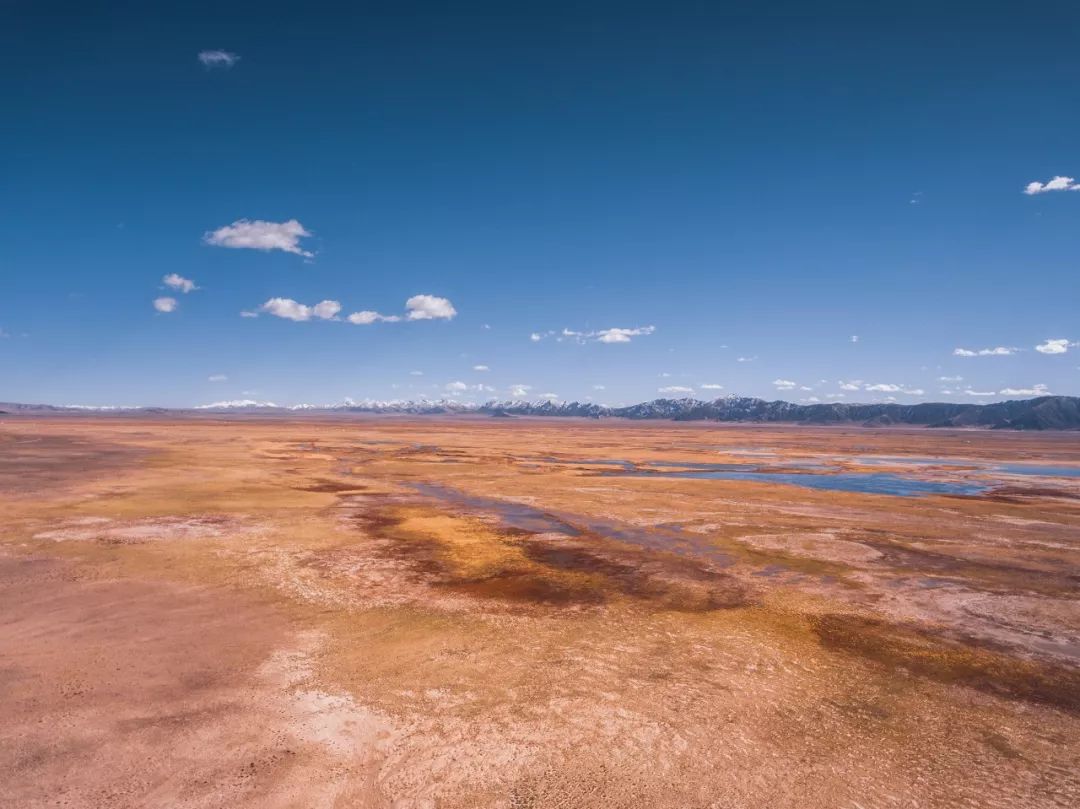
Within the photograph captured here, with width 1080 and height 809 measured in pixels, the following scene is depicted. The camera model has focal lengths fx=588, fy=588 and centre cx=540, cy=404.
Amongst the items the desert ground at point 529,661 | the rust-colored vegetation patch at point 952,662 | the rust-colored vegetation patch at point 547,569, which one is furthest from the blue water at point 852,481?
the rust-colored vegetation patch at point 952,662

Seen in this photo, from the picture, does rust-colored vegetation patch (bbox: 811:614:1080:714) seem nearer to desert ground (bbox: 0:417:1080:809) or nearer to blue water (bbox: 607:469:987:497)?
desert ground (bbox: 0:417:1080:809)

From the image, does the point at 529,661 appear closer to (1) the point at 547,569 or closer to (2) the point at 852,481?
(1) the point at 547,569

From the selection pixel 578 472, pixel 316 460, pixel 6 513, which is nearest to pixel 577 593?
pixel 6 513

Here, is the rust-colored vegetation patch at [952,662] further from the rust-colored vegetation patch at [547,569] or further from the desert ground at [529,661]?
the rust-colored vegetation patch at [547,569]

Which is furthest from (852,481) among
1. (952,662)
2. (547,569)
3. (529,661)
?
(529,661)

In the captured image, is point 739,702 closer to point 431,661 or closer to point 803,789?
point 803,789

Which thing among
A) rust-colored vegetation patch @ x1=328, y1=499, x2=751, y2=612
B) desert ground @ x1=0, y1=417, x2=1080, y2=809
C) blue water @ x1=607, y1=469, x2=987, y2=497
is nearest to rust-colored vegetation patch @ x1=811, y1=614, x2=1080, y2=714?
desert ground @ x1=0, y1=417, x2=1080, y2=809
